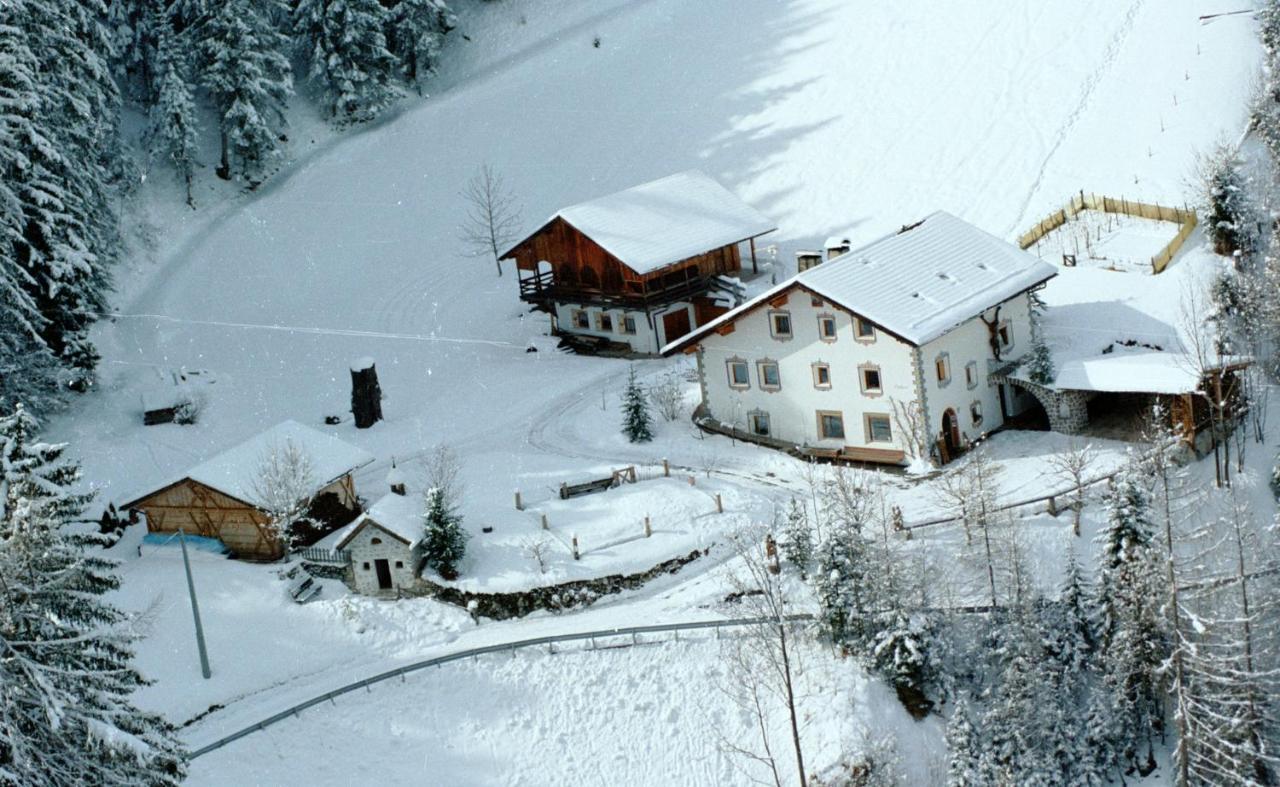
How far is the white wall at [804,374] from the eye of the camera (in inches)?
2068

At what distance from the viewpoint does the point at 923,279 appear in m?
54.7

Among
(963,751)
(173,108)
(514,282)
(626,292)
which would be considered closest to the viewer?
(963,751)

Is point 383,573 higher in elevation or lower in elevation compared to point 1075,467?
lower

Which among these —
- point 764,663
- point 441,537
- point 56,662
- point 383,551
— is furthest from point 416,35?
point 56,662

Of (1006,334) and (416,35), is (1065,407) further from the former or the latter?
(416,35)

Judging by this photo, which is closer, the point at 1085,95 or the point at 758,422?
the point at 758,422

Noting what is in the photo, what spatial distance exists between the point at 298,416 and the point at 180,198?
78.7 feet

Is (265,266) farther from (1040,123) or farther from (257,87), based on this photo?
(1040,123)

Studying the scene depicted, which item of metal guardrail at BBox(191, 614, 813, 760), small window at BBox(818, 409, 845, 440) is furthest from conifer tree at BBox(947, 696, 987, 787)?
small window at BBox(818, 409, 845, 440)

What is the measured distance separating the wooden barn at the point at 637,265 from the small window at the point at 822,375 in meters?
12.9

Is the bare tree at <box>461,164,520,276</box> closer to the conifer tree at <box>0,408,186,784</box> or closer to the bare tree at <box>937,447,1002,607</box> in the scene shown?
the bare tree at <box>937,447,1002,607</box>

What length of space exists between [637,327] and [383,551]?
865 inches

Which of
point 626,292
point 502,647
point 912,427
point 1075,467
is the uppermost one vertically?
point 626,292

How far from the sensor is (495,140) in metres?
88.3
